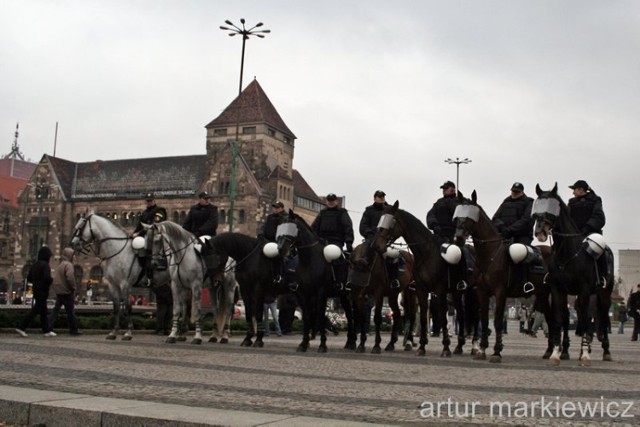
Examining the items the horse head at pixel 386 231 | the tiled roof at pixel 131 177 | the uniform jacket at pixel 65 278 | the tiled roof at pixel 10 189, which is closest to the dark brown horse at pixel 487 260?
the horse head at pixel 386 231

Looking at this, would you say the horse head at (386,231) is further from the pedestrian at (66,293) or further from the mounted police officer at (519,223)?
the pedestrian at (66,293)

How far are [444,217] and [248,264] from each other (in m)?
4.29

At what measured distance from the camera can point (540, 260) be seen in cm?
1454

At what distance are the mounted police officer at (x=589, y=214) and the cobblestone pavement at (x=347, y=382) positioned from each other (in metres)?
1.79

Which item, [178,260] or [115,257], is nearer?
[178,260]

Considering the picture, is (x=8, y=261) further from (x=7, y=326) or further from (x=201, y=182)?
(x=7, y=326)

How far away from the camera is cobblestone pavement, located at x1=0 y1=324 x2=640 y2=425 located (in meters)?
7.36

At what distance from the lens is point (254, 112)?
11419 cm

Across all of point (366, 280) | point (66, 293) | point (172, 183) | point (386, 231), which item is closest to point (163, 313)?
point (66, 293)

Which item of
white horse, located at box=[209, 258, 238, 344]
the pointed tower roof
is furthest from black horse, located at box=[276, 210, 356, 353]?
the pointed tower roof

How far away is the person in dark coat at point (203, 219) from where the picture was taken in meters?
18.6

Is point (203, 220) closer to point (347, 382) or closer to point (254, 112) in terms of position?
point (347, 382)

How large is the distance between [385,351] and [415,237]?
10.5 ft

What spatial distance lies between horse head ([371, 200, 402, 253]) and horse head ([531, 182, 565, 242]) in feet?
8.86
